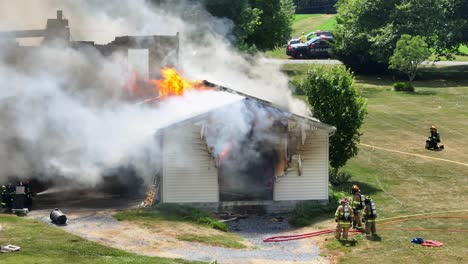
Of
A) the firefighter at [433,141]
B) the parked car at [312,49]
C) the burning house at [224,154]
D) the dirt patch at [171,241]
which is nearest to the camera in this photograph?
the dirt patch at [171,241]

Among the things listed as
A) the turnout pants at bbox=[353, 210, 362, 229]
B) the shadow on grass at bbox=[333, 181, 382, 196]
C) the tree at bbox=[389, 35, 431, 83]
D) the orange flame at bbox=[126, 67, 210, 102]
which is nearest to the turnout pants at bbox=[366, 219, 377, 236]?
the turnout pants at bbox=[353, 210, 362, 229]

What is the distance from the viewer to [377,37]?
2469 inches

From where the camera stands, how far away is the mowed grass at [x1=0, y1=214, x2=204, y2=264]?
20422mm

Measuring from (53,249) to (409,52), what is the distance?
4237cm

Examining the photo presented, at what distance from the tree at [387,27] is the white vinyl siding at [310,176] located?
35075 millimetres

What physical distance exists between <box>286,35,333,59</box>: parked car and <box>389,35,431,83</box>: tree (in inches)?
511

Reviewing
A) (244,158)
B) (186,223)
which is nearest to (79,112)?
(244,158)

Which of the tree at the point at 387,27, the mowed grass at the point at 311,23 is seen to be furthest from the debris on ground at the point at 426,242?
the mowed grass at the point at 311,23

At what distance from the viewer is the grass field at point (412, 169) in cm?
2320

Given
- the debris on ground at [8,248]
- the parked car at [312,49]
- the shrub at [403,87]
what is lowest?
the debris on ground at [8,248]

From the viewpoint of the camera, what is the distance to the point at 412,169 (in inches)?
1364

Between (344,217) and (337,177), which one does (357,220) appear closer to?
(344,217)

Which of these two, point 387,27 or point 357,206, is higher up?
point 387,27

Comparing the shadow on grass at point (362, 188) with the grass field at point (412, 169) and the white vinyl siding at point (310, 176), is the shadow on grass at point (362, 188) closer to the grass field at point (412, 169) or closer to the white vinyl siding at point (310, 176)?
the grass field at point (412, 169)
